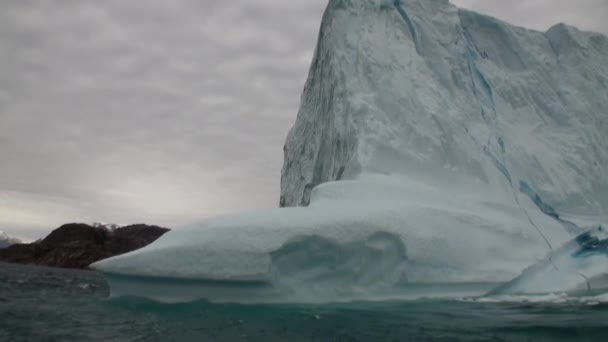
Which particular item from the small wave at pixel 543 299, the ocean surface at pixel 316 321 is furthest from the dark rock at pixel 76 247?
the small wave at pixel 543 299

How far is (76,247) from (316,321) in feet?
188

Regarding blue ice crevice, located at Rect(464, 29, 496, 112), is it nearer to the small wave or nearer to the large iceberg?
the large iceberg

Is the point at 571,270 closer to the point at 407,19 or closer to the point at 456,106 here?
the point at 456,106

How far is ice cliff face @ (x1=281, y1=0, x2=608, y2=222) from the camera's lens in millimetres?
9484

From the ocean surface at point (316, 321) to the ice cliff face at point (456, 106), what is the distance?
11.6 ft

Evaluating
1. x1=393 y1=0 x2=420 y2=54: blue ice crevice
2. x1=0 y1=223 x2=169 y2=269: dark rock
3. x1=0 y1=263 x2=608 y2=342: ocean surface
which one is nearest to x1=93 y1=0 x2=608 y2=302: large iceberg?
x1=393 y1=0 x2=420 y2=54: blue ice crevice

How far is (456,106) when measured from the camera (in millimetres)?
10625

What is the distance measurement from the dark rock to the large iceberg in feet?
147

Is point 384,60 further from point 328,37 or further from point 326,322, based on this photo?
point 326,322

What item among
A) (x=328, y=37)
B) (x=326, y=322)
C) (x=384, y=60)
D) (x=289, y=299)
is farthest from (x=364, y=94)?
(x=326, y=322)

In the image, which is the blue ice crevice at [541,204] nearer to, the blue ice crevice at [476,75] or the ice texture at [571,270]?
the ice texture at [571,270]

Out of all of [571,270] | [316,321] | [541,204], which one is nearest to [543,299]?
[571,270]

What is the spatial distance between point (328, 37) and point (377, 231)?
750 centimetres

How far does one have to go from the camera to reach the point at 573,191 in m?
10.3
